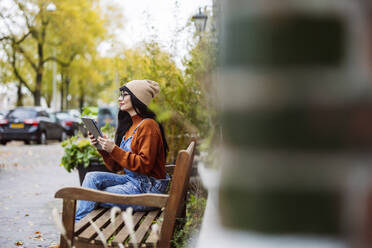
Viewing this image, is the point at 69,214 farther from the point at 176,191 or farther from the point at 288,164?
the point at 288,164

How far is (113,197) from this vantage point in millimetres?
3033

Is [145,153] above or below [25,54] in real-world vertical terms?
above

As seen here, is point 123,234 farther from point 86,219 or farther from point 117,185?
point 117,185

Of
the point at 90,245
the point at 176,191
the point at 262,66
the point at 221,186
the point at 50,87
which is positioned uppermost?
the point at 262,66

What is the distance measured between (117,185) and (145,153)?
1.20ft

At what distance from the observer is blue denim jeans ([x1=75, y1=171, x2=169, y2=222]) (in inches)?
145

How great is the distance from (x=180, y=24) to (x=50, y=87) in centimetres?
4409

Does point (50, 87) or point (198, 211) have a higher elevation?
point (198, 211)

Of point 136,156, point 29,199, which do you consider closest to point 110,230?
point 136,156

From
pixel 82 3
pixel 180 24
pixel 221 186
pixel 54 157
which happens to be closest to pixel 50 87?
pixel 82 3

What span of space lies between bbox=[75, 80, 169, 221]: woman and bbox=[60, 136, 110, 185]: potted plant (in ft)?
10.5

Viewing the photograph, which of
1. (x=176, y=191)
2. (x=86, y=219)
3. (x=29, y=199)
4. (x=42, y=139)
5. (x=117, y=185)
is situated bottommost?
(x=42, y=139)

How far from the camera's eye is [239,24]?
541 millimetres

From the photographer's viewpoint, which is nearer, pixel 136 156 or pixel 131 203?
pixel 131 203
